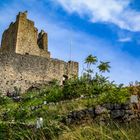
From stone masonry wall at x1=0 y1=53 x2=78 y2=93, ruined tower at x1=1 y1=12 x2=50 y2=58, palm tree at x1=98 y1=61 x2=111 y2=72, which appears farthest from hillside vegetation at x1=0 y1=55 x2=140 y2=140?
ruined tower at x1=1 y1=12 x2=50 y2=58

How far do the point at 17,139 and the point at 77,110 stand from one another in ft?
10.1

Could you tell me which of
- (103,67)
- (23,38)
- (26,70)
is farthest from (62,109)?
(23,38)

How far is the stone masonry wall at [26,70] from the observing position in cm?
3275

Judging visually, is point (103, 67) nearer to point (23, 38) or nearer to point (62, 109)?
point (62, 109)

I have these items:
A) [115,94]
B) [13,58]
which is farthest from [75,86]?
[13,58]

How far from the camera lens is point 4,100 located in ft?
68.4

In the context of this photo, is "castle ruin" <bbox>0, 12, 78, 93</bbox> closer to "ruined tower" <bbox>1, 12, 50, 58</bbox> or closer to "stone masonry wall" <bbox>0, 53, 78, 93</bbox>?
"stone masonry wall" <bbox>0, 53, 78, 93</bbox>

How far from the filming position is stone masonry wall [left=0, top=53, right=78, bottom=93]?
32.8 meters

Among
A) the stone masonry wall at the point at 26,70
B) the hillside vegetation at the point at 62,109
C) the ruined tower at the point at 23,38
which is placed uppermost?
the ruined tower at the point at 23,38

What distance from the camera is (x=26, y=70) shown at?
1335 inches

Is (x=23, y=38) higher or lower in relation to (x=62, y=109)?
higher

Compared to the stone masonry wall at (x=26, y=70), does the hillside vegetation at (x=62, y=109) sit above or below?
below

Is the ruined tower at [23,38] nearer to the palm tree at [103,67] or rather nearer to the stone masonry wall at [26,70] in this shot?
the stone masonry wall at [26,70]

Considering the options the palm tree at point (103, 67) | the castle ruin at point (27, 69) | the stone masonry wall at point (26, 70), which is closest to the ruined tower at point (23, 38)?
the castle ruin at point (27, 69)
